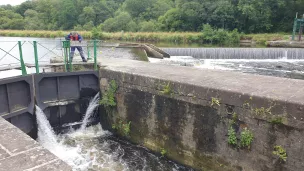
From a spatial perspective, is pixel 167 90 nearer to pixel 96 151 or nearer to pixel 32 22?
pixel 96 151

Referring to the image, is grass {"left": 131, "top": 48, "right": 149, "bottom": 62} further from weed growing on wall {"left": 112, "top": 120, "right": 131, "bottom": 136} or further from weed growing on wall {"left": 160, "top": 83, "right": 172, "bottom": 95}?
weed growing on wall {"left": 160, "top": 83, "right": 172, "bottom": 95}

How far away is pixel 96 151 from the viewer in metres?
7.59

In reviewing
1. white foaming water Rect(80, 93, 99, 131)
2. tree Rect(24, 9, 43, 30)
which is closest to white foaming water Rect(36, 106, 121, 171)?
white foaming water Rect(80, 93, 99, 131)

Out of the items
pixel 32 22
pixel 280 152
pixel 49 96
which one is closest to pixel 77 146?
pixel 49 96

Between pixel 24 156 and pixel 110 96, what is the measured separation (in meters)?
5.50

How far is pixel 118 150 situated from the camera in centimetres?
772

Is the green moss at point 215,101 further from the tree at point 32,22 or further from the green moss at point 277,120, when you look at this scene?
the tree at point 32,22

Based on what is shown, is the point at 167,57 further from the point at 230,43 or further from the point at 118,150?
the point at 230,43

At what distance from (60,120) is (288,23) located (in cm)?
4605

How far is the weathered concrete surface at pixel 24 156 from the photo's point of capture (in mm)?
2939

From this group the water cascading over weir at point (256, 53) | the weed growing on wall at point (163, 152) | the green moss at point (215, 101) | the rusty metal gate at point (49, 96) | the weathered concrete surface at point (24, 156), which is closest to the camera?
the weathered concrete surface at point (24, 156)

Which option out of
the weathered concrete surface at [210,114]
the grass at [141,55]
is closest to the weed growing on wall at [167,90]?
the weathered concrete surface at [210,114]

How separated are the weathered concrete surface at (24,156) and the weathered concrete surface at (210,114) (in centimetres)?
388

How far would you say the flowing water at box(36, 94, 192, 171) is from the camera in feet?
22.3
